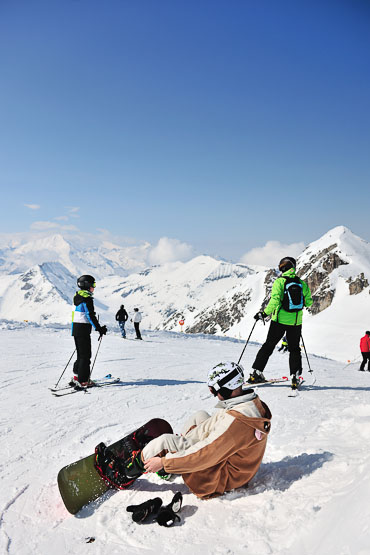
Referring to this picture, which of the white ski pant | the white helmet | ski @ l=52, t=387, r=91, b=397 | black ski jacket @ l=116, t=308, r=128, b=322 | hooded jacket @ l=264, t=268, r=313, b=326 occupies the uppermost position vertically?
hooded jacket @ l=264, t=268, r=313, b=326

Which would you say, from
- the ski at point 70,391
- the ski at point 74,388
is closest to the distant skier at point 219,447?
the ski at point 70,391

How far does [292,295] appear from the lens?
7.68 m

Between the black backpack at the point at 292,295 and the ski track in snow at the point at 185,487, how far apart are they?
6.49 feet

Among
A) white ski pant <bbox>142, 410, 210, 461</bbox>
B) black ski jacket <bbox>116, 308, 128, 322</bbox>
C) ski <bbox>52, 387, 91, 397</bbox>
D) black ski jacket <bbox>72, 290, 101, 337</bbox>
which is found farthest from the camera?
black ski jacket <bbox>116, 308, 128, 322</bbox>

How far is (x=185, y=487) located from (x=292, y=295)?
15.9 ft

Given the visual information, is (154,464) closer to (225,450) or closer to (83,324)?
(225,450)

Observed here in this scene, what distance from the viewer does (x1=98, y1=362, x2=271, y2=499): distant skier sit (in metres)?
3.39

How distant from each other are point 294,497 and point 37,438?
4078mm

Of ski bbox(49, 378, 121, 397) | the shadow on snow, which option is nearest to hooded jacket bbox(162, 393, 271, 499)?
the shadow on snow

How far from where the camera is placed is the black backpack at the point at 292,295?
768cm

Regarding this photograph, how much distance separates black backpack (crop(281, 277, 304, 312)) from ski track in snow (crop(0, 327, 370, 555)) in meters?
1.98

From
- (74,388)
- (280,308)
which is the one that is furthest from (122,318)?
(280,308)

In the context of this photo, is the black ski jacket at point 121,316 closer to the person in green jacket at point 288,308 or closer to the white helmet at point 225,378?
the person in green jacket at point 288,308

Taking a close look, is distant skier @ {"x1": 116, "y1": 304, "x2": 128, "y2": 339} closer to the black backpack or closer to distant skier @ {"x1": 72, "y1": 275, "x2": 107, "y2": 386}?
distant skier @ {"x1": 72, "y1": 275, "x2": 107, "y2": 386}
